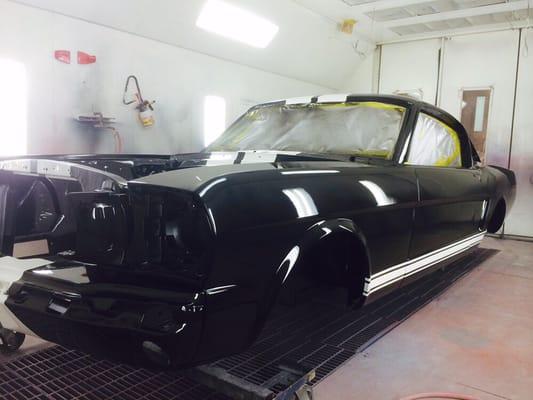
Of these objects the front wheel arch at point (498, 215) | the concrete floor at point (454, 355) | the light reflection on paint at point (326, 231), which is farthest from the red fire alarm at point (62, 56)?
the front wheel arch at point (498, 215)

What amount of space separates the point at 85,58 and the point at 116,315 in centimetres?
295

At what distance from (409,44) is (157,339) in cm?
634

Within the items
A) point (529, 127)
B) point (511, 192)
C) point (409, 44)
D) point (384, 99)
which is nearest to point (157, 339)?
point (384, 99)

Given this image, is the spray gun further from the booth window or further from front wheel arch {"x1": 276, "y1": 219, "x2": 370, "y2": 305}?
front wheel arch {"x1": 276, "y1": 219, "x2": 370, "y2": 305}

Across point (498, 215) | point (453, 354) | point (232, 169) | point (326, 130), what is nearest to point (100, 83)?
point (326, 130)

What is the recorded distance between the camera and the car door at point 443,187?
2.26 m

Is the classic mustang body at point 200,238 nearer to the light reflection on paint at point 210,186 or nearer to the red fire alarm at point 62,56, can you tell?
the light reflection on paint at point 210,186

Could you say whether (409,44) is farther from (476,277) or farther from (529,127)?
(476,277)

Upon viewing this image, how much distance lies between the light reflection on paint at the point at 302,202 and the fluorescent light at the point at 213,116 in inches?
133

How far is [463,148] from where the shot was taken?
3148 mm

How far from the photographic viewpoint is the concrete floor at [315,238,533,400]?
179 cm

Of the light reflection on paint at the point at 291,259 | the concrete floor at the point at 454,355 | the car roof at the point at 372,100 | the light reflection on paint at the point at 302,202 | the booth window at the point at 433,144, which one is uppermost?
the car roof at the point at 372,100

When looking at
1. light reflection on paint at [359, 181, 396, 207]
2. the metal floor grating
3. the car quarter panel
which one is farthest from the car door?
the metal floor grating

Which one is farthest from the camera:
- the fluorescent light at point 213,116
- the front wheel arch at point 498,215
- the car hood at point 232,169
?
the fluorescent light at point 213,116
